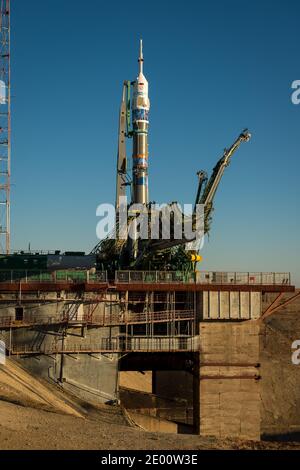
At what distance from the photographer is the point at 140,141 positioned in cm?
7544

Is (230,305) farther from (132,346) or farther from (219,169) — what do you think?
(219,169)

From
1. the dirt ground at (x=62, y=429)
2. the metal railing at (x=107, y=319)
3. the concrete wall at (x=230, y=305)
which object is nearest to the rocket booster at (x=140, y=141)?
the metal railing at (x=107, y=319)

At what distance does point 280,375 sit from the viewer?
8975 cm

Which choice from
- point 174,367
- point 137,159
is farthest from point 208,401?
point 137,159

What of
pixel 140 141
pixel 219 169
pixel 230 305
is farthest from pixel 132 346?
pixel 140 141

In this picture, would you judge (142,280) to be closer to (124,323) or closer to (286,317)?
(124,323)

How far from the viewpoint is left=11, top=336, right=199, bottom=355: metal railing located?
57.0m

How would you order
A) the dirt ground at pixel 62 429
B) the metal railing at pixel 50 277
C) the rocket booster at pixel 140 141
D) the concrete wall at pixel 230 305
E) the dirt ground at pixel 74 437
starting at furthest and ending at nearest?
the rocket booster at pixel 140 141
the concrete wall at pixel 230 305
the metal railing at pixel 50 277
the dirt ground at pixel 62 429
the dirt ground at pixel 74 437

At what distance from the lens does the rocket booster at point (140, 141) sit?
74312 mm

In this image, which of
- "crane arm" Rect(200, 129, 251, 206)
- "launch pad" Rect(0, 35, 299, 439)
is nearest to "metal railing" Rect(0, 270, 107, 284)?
"launch pad" Rect(0, 35, 299, 439)

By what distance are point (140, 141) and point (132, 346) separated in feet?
93.3

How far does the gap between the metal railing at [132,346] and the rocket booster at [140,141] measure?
67.5 feet

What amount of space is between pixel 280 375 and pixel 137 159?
4047cm

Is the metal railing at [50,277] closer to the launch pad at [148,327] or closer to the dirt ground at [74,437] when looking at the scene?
the launch pad at [148,327]
